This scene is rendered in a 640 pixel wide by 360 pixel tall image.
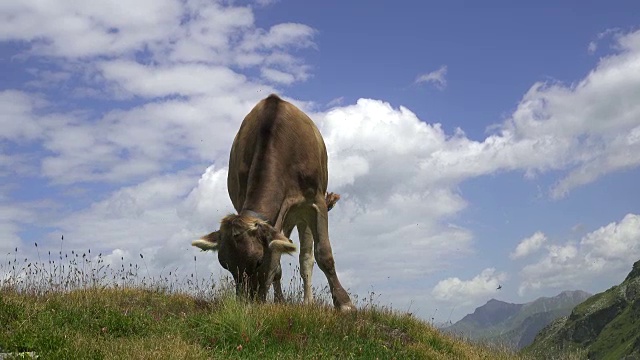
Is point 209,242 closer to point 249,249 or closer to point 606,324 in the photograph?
point 249,249

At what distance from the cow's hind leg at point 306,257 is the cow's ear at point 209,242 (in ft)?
9.81

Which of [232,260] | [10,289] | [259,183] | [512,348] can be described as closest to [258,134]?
[259,183]

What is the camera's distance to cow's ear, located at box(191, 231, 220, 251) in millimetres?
10554

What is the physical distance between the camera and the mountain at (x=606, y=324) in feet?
525

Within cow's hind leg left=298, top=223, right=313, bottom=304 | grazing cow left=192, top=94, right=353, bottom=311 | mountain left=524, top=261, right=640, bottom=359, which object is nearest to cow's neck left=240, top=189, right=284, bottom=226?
grazing cow left=192, top=94, right=353, bottom=311

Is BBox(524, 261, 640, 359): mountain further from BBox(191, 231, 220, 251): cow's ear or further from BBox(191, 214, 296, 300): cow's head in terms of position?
BBox(191, 231, 220, 251): cow's ear

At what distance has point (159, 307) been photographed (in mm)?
11703

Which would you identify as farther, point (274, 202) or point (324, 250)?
point (324, 250)

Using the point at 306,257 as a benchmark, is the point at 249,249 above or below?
below

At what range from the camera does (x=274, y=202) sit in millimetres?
11367

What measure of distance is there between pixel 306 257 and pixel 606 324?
182860mm

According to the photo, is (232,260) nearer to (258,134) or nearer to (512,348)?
(258,134)

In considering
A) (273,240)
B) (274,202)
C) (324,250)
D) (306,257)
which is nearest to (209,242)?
(273,240)

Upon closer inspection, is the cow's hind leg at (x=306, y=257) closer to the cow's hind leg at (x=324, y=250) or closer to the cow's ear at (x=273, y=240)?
the cow's hind leg at (x=324, y=250)
